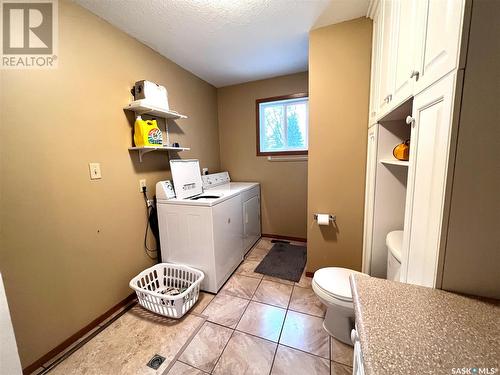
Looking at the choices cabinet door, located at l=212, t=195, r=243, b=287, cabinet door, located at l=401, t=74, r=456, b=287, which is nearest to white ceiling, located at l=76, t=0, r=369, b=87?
cabinet door, located at l=401, t=74, r=456, b=287

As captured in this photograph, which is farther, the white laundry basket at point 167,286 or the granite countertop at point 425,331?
the white laundry basket at point 167,286

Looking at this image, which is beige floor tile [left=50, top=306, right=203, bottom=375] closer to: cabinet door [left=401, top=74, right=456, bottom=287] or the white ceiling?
cabinet door [left=401, top=74, right=456, bottom=287]

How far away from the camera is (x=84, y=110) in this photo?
4.78ft

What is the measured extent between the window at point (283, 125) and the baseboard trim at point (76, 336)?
235 centimetres

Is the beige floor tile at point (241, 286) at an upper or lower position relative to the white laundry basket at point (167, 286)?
lower

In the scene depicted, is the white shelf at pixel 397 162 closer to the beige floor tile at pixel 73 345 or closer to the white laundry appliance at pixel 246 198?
the white laundry appliance at pixel 246 198

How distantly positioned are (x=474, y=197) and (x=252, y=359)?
4.64 feet

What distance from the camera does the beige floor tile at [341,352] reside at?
49.0 inches

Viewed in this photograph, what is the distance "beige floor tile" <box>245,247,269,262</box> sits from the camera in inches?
100

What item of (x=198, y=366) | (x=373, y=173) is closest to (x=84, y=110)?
(x=198, y=366)

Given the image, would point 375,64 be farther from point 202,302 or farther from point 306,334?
point 202,302

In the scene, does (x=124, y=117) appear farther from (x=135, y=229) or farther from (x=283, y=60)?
(x=283, y=60)

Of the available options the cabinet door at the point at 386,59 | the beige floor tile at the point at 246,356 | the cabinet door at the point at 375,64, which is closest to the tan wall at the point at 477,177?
the cabinet door at the point at 386,59

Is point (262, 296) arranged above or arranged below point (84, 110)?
below
